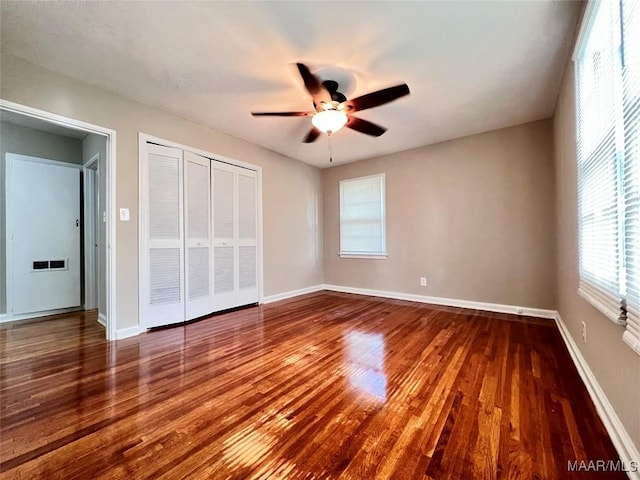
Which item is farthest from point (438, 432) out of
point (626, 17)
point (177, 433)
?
point (626, 17)

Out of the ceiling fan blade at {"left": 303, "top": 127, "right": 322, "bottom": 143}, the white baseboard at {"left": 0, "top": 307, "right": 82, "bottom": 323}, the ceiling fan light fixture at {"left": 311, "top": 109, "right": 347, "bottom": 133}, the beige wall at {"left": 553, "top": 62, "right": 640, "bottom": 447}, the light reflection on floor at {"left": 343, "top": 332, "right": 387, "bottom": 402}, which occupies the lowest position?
the light reflection on floor at {"left": 343, "top": 332, "right": 387, "bottom": 402}

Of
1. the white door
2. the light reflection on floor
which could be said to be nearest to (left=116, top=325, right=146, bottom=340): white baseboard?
the white door

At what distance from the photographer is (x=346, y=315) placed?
360 centimetres

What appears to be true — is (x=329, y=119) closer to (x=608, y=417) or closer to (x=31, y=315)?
(x=608, y=417)

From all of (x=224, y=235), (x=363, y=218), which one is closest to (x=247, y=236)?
(x=224, y=235)

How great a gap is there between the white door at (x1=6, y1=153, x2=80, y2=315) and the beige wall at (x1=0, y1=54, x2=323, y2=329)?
5.98 feet

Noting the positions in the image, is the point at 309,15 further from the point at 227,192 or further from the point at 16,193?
the point at 16,193

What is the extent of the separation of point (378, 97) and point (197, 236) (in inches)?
106

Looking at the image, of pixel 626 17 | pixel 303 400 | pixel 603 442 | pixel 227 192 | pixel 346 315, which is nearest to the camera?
pixel 626 17

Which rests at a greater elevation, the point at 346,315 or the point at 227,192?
the point at 227,192

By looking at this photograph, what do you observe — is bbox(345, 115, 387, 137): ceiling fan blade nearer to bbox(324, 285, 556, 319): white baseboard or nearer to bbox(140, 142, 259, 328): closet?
bbox(140, 142, 259, 328): closet

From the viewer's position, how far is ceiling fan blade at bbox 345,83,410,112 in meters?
2.11

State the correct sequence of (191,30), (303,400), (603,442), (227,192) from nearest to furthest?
(603,442)
(303,400)
(191,30)
(227,192)

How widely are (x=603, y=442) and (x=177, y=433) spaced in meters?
2.11
